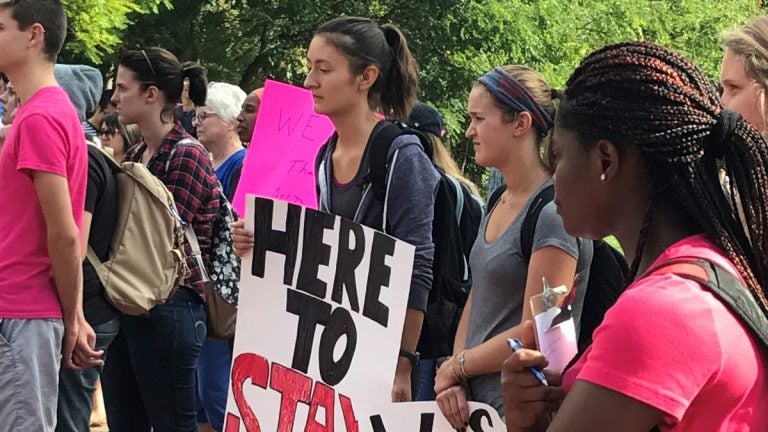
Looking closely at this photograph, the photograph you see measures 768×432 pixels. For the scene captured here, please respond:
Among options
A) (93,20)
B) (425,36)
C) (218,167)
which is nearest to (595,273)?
(218,167)

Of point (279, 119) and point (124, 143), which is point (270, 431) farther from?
point (124, 143)

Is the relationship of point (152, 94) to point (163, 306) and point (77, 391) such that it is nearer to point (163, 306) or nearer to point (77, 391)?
point (163, 306)

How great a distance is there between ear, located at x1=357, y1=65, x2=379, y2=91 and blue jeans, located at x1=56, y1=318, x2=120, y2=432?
4.40 ft

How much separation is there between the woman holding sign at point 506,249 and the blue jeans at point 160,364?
1511 millimetres

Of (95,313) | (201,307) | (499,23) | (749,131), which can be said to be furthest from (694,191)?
(499,23)

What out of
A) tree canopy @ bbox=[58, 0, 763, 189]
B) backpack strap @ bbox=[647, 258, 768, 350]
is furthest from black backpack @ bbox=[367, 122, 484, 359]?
tree canopy @ bbox=[58, 0, 763, 189]

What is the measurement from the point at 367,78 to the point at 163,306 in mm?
1461

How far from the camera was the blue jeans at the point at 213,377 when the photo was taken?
5496mm

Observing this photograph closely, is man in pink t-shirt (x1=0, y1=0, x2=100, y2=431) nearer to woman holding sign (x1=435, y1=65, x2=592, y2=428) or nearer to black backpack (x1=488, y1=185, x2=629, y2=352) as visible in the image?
woman holding sign (x1=435, y1=65, x2=592, y2=428)

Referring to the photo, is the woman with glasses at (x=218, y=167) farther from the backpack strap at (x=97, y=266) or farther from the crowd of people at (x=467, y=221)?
the backpack strap at (x=97, y=266)

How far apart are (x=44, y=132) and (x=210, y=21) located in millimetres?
14456

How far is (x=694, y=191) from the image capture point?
5.87ft

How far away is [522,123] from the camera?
138 inches

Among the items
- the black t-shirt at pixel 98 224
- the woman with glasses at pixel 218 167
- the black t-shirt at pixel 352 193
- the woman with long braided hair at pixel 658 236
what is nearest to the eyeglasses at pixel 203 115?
the woman with glasses at pixel 218 167
